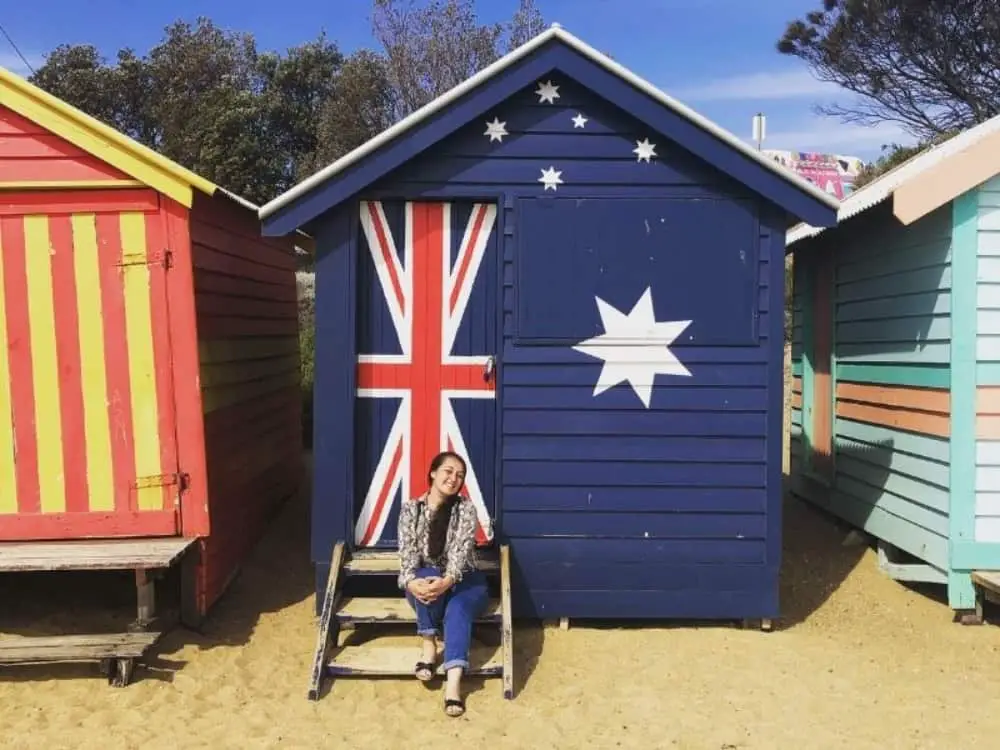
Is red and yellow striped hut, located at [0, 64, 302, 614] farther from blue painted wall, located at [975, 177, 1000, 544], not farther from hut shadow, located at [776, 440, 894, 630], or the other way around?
blue painted wall, located at [975, 177, 1000, 544]

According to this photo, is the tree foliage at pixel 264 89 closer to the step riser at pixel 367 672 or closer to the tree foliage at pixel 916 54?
the tree foliage at pixel 916 54

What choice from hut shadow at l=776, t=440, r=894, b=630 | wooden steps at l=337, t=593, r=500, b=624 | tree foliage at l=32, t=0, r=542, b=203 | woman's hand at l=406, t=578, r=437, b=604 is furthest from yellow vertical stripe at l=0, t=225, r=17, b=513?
tree foliage at l=32, t=0, r=542, b=203

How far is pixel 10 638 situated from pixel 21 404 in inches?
55.8

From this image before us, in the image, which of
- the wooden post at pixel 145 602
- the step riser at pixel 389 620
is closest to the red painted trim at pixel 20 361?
the wooden post at pixel 145 602

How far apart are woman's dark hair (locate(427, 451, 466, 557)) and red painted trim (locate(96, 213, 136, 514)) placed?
76.2 inches

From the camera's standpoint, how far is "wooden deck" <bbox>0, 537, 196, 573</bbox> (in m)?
5.23

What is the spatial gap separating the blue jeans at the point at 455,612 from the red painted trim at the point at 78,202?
9.34 feet

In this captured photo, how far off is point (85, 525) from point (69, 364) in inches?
39.8

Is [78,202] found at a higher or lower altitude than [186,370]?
higher

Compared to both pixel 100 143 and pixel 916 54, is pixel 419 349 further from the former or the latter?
pixel 916 54

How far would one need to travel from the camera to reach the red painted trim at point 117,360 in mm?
5645

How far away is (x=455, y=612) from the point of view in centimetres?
520

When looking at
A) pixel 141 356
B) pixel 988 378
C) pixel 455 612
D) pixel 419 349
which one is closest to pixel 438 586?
pixel 455 612

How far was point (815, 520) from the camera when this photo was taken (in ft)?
28.6
